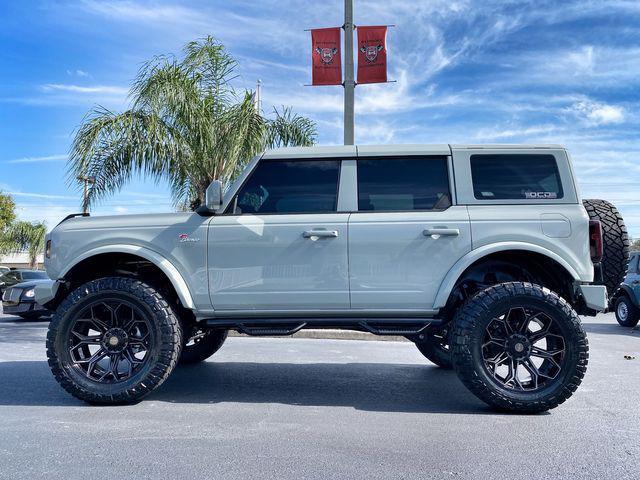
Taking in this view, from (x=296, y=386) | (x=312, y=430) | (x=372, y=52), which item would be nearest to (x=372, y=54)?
(x=372, y=52)

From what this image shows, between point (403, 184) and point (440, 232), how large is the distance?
58 cm

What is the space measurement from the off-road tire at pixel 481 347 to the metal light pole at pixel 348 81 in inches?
232

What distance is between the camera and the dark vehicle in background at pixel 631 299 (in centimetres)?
1269

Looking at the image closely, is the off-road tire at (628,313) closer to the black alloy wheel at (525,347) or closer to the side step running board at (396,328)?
the black alloy wheel at (525,347)

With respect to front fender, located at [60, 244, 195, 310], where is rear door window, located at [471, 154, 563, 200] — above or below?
above

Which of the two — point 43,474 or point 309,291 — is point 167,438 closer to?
point 43,474

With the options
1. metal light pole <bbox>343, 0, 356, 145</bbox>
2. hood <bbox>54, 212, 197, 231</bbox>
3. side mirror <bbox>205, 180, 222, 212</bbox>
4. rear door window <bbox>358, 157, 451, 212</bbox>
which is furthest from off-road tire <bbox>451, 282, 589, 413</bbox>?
metal light pole <bbox>343, 0, 356, 145</bbox>

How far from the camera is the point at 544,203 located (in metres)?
4.54

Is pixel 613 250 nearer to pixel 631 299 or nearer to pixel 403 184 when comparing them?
pixel 403 184

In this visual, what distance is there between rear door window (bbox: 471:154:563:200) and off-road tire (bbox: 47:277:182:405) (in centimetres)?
284

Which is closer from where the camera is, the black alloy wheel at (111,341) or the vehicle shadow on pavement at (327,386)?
the black alloy wheel at (111,341)

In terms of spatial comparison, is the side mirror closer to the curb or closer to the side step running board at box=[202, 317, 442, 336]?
the side step running board at box=[202, 317, 442, 336]

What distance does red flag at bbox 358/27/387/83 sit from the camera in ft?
31.1

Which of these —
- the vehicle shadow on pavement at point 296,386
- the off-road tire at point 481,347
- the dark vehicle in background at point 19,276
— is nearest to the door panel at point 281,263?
the vehicle shadow on pavement at point 296,386
